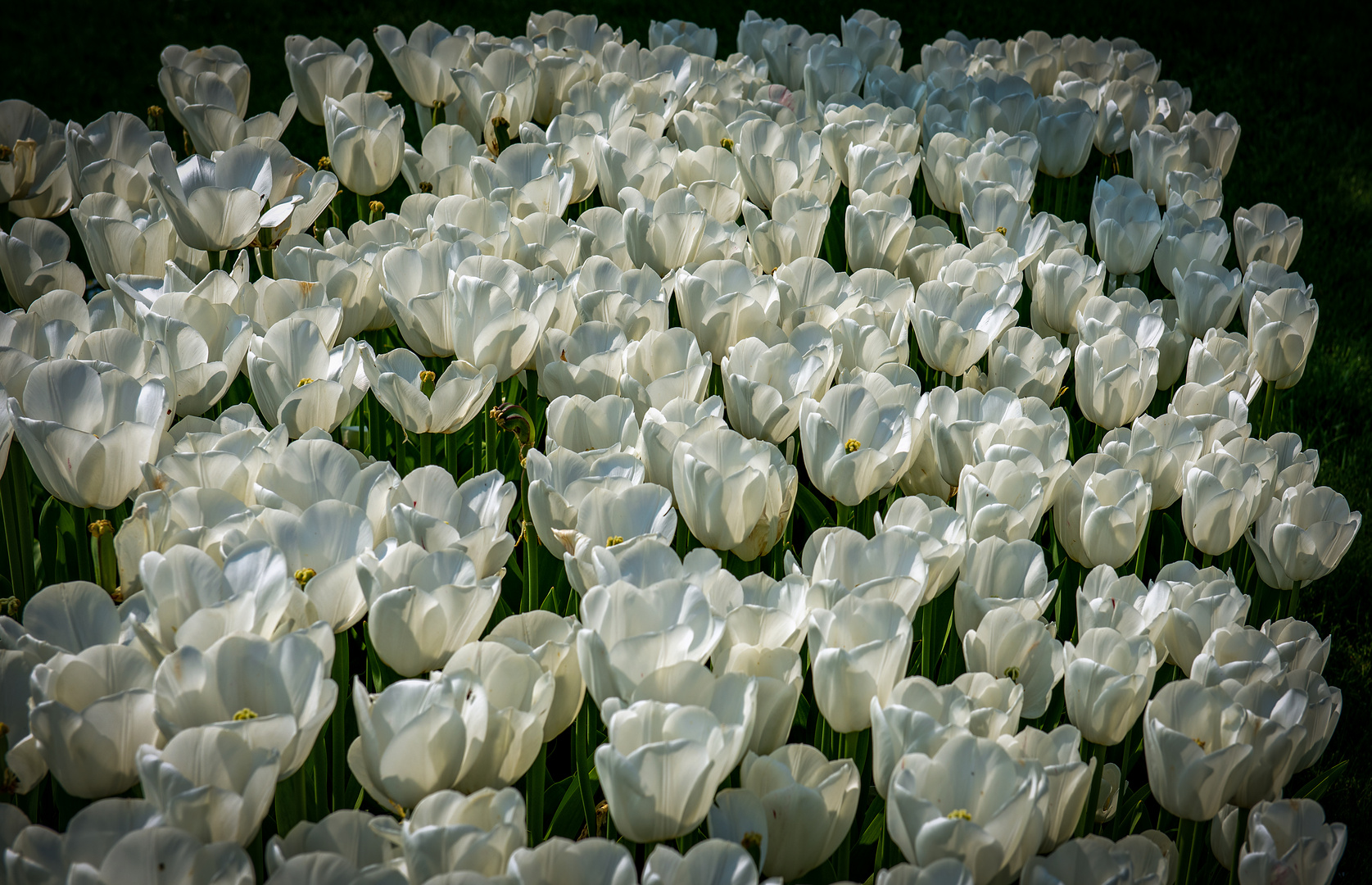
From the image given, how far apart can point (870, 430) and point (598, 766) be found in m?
0.76

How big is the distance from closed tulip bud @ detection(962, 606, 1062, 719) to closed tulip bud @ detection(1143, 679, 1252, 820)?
0.12 metres

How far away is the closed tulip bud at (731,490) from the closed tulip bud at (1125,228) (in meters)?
1.15

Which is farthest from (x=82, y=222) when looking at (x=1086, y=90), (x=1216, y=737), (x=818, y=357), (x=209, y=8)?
(x=209, y=8)

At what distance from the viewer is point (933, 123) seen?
9.28 ft

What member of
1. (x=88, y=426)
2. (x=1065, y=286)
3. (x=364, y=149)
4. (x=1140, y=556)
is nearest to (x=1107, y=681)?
(x=1140, y=556)

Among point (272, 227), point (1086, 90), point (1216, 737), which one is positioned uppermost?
point (1086, 90)

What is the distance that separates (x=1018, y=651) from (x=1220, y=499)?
0.49m

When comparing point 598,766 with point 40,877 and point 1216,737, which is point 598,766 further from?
point 1216,737

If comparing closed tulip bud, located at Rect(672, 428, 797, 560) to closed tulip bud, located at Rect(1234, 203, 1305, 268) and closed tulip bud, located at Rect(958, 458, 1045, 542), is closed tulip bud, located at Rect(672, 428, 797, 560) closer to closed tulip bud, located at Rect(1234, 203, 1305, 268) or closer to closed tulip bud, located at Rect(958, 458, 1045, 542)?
closed tulip bud, located at Rect(958, 458, 1045, 542)

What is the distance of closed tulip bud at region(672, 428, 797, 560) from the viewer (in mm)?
1408

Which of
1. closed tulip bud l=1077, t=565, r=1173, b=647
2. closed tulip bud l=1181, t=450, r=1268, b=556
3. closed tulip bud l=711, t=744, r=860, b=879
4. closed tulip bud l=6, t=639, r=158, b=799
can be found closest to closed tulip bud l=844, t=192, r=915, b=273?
closed tulip bud l=1181, t=450, r=1268, b=556

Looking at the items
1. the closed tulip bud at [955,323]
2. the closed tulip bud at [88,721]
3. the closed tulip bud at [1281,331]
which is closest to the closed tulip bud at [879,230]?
the closed tulip bud at [955,323]

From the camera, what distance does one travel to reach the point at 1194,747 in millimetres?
1198

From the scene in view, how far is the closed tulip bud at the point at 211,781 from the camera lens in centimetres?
99
